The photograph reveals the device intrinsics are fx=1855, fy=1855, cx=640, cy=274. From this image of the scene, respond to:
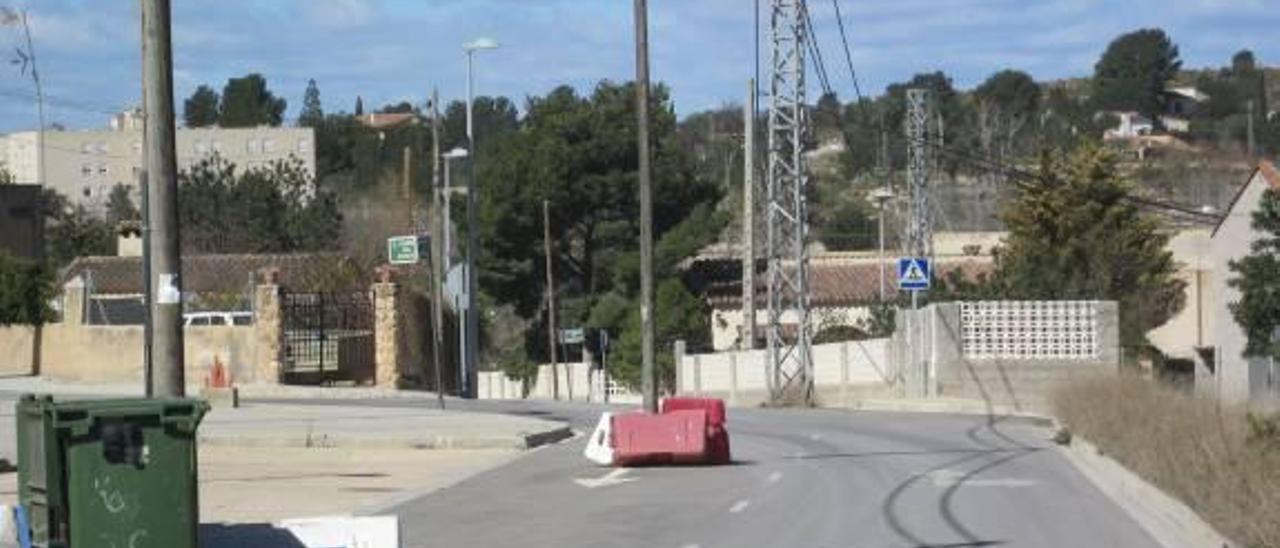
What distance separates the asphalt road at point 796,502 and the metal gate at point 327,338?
71.3 feet

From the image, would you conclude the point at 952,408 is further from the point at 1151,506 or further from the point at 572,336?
the point at 572,336

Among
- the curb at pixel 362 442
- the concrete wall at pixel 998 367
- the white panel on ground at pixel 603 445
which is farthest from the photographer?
the concrete wall at pixel 998 367

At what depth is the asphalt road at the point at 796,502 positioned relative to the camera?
15.7 metres

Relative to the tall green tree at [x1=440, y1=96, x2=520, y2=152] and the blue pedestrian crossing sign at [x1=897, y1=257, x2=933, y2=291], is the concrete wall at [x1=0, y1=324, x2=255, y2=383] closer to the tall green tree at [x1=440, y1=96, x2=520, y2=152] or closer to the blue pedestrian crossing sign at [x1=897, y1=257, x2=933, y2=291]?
the blue pedestrian crossing sign at [x1=897, y1=257, x2=933, y2=291]

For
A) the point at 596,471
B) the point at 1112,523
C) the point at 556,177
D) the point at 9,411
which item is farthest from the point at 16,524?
the point at 556,177

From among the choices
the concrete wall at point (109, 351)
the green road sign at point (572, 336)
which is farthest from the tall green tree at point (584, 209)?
the concrete wall at point (109, 351)

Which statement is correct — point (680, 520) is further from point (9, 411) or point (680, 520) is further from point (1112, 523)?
point (9, 411)

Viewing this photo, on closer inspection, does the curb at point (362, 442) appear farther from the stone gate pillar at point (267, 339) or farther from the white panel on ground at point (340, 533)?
the stone gate pillar at point (267, 339)

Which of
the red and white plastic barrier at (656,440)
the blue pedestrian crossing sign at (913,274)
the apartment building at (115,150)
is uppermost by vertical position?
the apartment building at (115,150)

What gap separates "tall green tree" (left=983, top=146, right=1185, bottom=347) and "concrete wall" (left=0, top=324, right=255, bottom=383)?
65.3ft

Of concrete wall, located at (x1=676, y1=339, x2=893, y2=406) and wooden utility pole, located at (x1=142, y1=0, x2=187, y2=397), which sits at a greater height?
wooden utility pole, located at (x1=142, y1=0, x2=187, y2=397)

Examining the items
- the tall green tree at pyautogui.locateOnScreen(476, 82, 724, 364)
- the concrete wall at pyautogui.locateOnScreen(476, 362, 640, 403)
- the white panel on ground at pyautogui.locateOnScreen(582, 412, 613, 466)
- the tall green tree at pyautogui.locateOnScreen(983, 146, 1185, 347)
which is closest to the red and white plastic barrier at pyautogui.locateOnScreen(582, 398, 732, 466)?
the white panel on ground at pyautogui.locateOnScreen(582, 412, 613, 466)

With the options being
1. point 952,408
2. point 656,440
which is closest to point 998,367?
point 952,408

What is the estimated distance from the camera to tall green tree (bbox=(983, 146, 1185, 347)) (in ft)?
161
